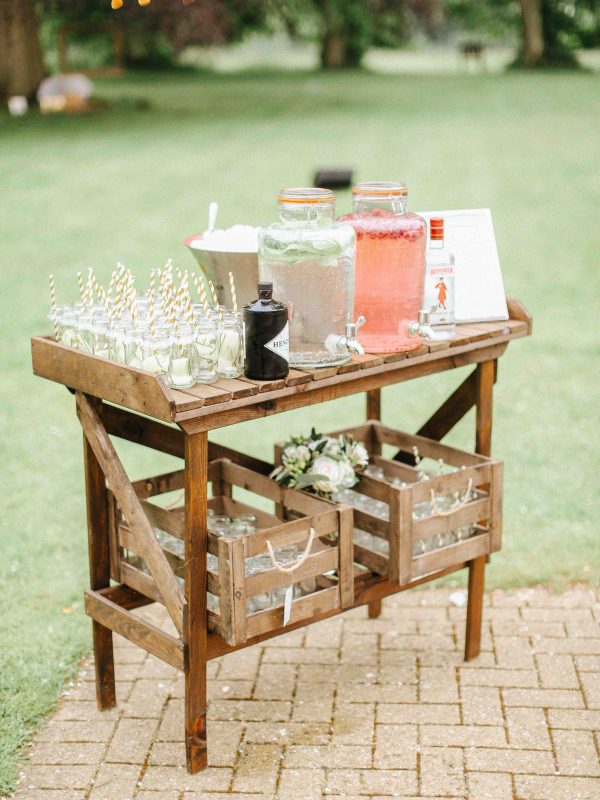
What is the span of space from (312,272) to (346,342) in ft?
0.72

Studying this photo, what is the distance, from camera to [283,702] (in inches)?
141

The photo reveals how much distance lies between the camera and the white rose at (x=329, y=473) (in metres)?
3.37

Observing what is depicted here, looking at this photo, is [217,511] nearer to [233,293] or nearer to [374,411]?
[374,411]

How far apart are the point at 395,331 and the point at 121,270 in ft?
2.78

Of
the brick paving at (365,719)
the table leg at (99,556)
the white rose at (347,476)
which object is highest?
the white rose at (347,476)

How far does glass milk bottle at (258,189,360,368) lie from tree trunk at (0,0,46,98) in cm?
1730

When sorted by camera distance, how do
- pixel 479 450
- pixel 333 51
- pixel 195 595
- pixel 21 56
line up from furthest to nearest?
pixel 333 51 < pixel 21 56 < pixel 479 450 < pixel 195 595

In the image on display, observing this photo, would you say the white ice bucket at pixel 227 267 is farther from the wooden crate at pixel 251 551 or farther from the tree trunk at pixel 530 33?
the tree trunk at pixel 530 33

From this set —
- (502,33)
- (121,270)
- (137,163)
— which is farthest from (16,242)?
(502,33)

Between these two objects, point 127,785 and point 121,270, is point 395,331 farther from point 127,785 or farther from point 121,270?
point 127,785

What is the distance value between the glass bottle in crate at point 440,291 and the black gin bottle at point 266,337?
630 mm

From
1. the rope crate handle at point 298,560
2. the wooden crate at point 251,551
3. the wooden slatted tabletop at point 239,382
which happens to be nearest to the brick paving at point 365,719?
the wooden crate at point 251,551

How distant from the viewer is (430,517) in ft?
11.1

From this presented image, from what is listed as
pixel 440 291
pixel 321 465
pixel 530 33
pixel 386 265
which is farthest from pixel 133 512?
pixel 530 33
